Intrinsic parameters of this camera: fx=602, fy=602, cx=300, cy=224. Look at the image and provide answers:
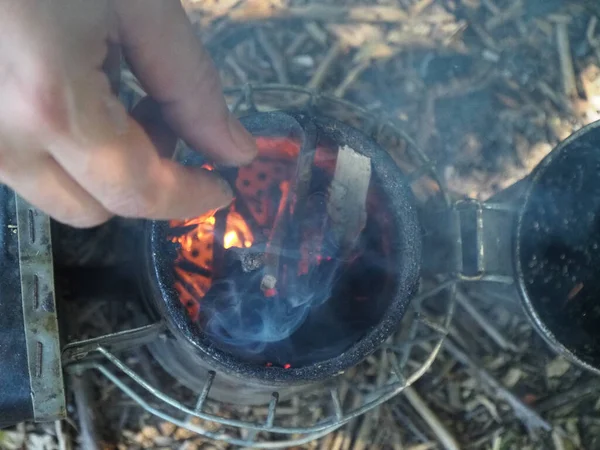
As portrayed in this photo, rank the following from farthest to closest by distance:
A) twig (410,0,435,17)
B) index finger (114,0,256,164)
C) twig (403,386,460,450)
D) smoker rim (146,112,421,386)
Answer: twig (410,0,435,17) → twig (403,386,460,450) → smoker rim (146,112,421,386) → index finger (114,0,256,164)

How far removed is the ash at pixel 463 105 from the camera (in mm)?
2119

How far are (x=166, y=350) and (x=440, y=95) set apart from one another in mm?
1347

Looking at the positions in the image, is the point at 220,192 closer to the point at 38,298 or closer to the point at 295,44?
the point at 38,298

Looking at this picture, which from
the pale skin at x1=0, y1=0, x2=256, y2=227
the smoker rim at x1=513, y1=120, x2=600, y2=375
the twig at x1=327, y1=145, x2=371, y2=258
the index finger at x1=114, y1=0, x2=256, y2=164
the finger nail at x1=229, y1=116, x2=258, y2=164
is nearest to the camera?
the pale skin at x1=0, y1=0, x2=256, y2=227

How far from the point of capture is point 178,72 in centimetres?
92

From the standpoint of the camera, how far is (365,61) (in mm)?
2268

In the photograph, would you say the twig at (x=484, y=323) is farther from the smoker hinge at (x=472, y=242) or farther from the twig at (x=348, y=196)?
the twig at (x=348, y=196)

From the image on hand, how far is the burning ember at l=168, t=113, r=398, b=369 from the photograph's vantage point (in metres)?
1.59

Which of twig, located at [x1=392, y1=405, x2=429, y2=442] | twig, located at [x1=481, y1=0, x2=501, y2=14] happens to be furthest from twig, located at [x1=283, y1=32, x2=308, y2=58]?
twig, located at [x1=392, y1=405, x2=429, y2=442]

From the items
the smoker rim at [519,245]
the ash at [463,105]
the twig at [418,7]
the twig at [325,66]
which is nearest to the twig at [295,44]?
the ash at [463,105]

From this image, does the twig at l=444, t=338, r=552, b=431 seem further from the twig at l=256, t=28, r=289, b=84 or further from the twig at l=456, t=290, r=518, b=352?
the twig at l=256, t=28, r=289, b=84

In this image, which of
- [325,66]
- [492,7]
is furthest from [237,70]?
[492,7]

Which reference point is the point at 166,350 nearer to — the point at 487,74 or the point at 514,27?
the point at 487,74

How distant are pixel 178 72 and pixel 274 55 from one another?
136 centimetres
